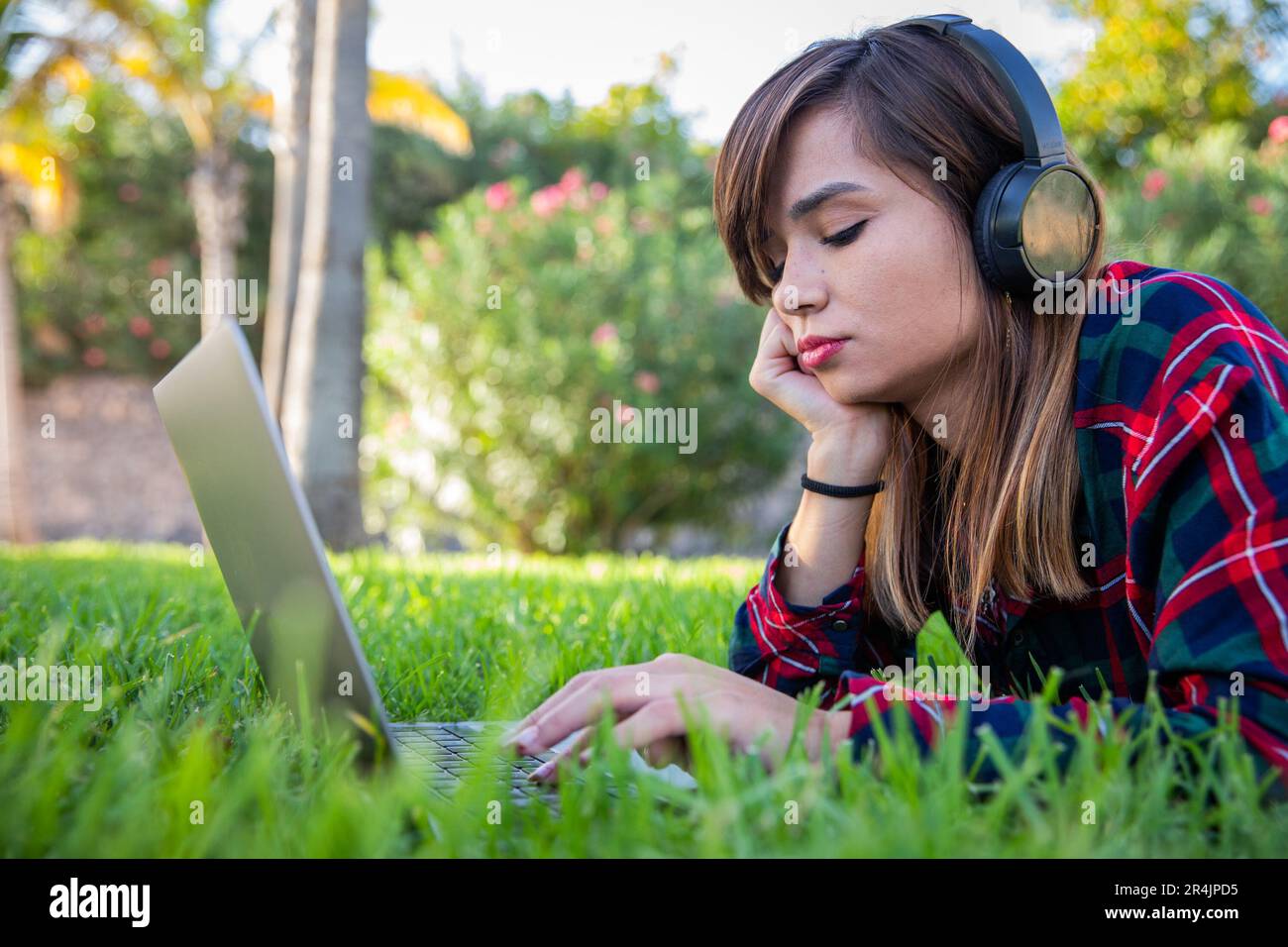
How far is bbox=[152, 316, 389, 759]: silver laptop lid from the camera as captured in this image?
116cm

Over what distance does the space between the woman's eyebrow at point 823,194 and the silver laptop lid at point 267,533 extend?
96 centimetres

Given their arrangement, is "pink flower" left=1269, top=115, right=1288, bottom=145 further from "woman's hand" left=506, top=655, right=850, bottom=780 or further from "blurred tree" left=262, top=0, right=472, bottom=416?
"woman's hand" left=506, top=655, right=850, bottom=780

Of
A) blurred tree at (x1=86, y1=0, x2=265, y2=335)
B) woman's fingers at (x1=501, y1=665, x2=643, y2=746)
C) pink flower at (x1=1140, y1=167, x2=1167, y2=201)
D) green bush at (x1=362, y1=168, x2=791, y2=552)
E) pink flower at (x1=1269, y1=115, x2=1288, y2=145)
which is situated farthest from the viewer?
blurred tree at (x1=86, y1=0, x2=265, y2=335)

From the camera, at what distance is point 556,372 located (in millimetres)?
7750

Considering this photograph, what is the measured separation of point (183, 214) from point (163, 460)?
3685 millimetres

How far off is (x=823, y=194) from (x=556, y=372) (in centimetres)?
607

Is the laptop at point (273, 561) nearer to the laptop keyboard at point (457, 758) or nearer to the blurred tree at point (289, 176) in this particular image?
the laptop keyboard at point (457, 758)

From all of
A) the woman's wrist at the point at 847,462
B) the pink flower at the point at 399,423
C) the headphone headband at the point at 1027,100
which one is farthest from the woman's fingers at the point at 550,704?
the pink flower at the point at 399,423

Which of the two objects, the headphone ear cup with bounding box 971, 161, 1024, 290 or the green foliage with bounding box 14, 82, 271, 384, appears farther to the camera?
the green foliage with bounding box 14, 82, 271, 384

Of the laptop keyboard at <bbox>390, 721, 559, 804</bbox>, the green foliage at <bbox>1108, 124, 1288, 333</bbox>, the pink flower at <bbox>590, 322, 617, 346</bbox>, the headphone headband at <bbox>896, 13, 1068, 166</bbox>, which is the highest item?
the green foliage at <bbox>1108, 124, 1288, 333</bbox>

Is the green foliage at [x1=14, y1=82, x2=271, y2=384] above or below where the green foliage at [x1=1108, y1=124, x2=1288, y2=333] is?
above

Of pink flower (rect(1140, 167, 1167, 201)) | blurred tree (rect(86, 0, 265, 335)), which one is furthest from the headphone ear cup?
blurred tree (rect(86, 0, 265, 335))

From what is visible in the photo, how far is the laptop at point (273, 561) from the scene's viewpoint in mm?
1164

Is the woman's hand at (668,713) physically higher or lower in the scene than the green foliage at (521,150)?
lower
